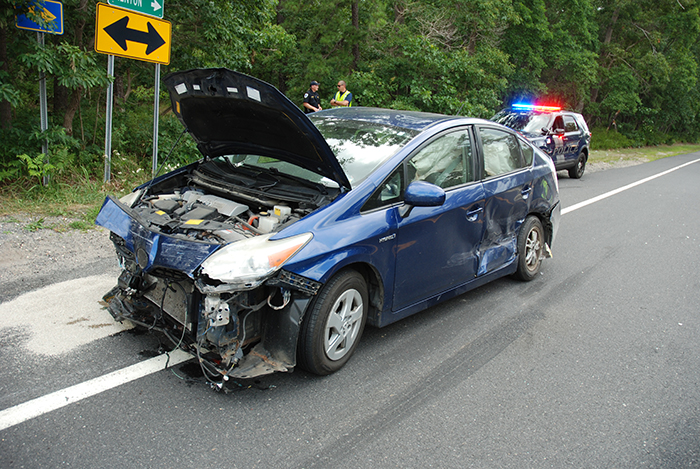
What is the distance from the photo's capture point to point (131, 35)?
7.31 meters

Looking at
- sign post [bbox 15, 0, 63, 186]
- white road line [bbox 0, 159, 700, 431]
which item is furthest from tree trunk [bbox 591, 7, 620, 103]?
white road line [bbox 0, 159, 700, 431]

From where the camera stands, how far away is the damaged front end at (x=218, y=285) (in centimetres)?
297

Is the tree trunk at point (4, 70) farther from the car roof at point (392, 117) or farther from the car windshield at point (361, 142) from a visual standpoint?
the car windshield at point (361, 142)

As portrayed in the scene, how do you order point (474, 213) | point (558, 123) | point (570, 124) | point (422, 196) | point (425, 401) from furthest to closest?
point (570, 124) → point (558, 123) → point (474, 213) → point (422, 196) → point (425, 401)

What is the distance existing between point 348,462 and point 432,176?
2.27m

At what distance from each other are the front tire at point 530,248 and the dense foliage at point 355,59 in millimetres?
6164

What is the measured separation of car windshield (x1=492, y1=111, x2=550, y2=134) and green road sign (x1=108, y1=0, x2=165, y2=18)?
9302 millimetres

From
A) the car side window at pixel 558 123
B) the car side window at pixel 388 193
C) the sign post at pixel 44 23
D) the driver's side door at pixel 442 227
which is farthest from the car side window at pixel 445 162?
the car side window at pixel 558 123

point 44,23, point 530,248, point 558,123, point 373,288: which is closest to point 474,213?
point 373,288

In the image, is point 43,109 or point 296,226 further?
point 43,109

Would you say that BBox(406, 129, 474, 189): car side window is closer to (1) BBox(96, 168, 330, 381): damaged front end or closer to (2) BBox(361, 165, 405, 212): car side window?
(2) BBox(361, 165, 405, 212): car side window

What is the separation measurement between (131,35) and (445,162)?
17.4ft

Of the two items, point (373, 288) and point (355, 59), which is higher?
point (355, 59)

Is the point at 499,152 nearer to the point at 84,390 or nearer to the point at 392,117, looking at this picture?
the point at 392,117
